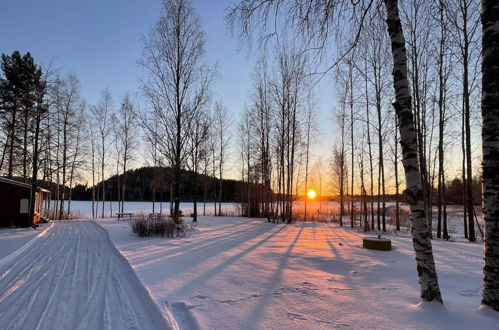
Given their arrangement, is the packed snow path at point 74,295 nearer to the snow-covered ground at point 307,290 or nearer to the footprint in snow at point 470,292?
the snow-covered ground at point 307,290

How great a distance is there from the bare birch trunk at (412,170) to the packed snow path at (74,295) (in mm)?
3179

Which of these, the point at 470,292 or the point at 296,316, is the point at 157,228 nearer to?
the point at 296,316

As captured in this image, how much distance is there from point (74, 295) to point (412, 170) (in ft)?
17.0

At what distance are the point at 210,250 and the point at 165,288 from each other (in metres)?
3.68

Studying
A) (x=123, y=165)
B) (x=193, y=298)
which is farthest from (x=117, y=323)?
(x=123, y=165)

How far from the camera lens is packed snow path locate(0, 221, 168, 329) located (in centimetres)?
331

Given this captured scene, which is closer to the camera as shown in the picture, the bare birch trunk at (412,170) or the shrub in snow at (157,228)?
the bare birch trunk at (412,170)

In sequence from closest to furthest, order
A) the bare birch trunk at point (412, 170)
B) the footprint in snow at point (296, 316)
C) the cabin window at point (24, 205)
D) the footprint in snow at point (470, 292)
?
the footprint in snow at point (296, 316)
the bare birch trunk at point (412, 170)
the footprint in snow at point (470, 292)
the cabin window at point (24, 205)

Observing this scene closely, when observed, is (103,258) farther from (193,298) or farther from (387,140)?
(387,140)

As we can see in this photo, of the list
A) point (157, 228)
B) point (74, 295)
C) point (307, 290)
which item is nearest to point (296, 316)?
point (307, 290)

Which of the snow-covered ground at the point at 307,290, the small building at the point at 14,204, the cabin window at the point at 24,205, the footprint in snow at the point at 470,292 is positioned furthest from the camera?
the cabin window at the point at 24,205

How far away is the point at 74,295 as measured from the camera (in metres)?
4.26

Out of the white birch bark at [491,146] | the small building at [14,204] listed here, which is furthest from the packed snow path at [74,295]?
the small building at [14,204]

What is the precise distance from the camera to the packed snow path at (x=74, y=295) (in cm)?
331
